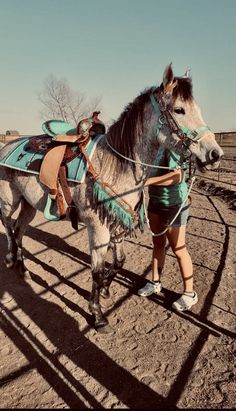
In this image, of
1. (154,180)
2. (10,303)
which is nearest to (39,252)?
(10,303)

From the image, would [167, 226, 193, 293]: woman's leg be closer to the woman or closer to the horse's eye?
the woman

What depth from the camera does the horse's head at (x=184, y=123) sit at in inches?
89.9

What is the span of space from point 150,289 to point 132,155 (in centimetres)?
176

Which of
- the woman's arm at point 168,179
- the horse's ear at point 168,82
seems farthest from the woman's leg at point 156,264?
the horse's ear at point 168,82

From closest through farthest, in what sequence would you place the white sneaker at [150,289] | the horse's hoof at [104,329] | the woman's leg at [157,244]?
1. the horse's hoof at [104,329]
2. the woman's leg at [157,244]
3. the white sneaker at [150,289]

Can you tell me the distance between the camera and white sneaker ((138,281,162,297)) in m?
3.50

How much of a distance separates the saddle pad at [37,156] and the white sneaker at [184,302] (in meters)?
1.72

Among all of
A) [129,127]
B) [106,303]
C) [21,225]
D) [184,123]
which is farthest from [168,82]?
[21,225]

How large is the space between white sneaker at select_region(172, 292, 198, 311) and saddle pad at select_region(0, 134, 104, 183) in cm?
172

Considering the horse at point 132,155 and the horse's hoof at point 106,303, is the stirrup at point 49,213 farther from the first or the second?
the horse's hoof at point 106,303

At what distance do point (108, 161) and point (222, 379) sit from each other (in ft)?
6.74

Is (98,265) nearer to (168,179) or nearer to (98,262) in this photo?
(98,262)

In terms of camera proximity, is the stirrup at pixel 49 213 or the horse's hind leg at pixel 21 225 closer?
the stirrup at pixel 49 213

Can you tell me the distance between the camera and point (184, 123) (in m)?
2.33
